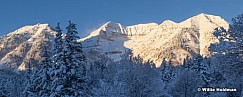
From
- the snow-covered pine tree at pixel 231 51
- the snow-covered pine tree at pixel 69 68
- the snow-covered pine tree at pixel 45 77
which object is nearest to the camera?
the snow-covered pine tree at pixel 231 51

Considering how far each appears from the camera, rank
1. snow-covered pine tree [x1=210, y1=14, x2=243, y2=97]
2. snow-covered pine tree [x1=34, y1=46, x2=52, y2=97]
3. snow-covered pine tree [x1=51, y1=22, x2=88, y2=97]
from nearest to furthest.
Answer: snow-covered pine tree [x1=210, y1=14, x2=243, y2=97]
snow-covered pine tree [x1=51, y1=22, x2=88, y2=97]
snow-covered pine tree [x1=34, y1=46, x2=52, y2=97]

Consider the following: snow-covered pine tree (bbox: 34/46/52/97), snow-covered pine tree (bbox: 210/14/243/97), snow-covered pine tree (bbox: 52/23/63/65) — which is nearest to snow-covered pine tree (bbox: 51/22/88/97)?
snow-covered pine tree (bbox: 52/23/63/65)

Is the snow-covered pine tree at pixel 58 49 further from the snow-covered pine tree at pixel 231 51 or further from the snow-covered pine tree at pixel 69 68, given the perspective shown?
the snow-covered pine tree at pixel 231 51

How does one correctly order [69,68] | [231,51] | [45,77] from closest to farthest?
[231,51], [69,68], [45,77]

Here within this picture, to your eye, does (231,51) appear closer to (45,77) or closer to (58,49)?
(58,49)

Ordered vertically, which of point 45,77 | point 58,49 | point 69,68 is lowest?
point 45,77

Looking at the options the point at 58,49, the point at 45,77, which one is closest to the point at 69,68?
the point at 58,49

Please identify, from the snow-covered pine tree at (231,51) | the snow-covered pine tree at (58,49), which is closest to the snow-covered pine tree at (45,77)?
the snow-covered pine tree at (58,49)

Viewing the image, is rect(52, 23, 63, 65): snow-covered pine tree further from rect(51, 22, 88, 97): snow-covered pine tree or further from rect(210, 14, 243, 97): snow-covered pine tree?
rect(210, 14, 243, 97): snow-covered pine tree

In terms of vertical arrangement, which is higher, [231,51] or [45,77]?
[231,51]

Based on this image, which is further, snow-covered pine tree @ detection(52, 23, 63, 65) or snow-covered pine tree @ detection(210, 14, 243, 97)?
snow-covered pine tree @ detection(52, 23, 63, 65)

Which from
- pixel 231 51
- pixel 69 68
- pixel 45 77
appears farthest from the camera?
pixel 45 77

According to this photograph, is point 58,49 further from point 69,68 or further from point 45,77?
point 45,77

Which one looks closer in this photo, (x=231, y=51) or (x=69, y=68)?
(x=231, y=51)
